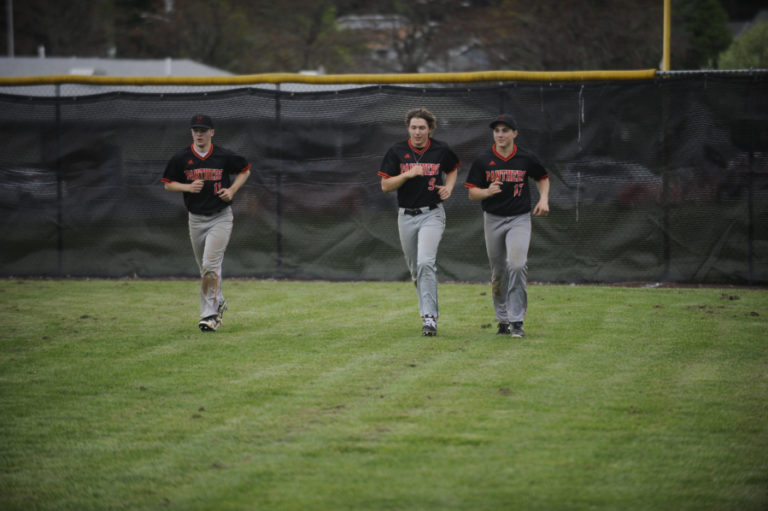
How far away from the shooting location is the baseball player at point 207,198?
8367 millimetres

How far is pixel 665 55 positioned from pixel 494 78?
2.36 metres

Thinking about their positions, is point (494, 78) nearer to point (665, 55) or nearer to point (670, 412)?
point (665, 55)

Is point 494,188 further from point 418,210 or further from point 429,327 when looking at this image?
point 429,327

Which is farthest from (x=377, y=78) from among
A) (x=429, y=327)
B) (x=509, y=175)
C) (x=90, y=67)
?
(x=90, y=67)

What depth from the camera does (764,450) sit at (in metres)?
4.57

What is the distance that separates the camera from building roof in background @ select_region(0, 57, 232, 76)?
28719 mm

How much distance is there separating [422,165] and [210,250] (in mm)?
2232

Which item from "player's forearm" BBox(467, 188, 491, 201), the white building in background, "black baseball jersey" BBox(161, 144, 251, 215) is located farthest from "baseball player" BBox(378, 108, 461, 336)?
the white building in background

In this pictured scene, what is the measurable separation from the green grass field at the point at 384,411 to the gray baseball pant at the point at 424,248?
384mm

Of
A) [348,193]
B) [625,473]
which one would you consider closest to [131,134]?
[348,193]

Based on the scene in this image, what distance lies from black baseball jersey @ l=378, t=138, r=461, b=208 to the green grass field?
1.26 m

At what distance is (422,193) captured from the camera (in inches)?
317

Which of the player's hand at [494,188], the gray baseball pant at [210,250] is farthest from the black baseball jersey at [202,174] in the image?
the player's hand at [494,188]

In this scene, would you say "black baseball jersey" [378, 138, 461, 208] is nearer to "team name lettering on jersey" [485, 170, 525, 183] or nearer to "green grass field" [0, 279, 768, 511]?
"team name lettering on jersey" [485, 170, 525, 183]
